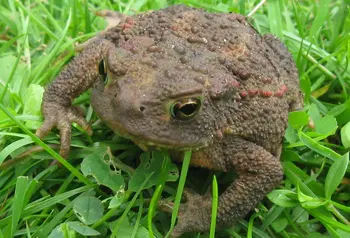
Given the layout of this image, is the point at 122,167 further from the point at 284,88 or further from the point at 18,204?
the point at 284,88

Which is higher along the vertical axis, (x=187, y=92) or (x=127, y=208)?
(x=187, y=92)

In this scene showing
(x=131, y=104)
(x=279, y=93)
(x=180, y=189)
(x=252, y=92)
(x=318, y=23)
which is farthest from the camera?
(x=318, y=23)

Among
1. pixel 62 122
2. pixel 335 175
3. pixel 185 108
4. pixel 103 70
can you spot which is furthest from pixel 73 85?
pixel 335 175

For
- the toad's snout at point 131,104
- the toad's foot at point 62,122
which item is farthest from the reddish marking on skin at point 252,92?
the toad's foot at point 62,122

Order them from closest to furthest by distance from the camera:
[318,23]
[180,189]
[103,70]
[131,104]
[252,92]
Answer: [131,104], [180,189], [103,70], [252,92], [318,23]

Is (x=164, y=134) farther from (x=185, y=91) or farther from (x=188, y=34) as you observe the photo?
(x=188, y=34)

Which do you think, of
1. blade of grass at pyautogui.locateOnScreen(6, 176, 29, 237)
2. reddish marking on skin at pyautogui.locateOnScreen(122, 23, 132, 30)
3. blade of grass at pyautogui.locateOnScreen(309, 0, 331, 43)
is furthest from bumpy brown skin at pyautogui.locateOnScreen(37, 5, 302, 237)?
blade of grass at pyautogui.locateOnScreen(309, 0, 331, 43)

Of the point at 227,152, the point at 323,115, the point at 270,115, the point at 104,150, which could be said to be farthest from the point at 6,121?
the point at 323,115
